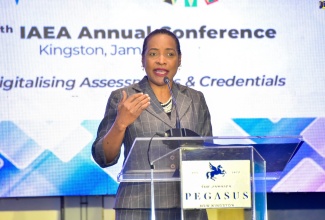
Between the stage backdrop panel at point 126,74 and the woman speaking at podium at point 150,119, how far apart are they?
168cm

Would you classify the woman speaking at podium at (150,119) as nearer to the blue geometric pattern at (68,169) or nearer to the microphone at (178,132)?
the microphone at (178,132)

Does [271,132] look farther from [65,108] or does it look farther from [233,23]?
[65,108]

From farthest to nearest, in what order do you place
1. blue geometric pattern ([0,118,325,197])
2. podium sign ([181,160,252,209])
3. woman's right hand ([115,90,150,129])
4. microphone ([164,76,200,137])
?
blue geometric pattern ([0,118,325,197]) < microphone ([164,76,200,137]) < woman's right hand ([115,90,150,129]) < podium sign ([181,160,252,209])

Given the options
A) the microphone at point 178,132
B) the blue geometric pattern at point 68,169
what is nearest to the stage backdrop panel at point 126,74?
the blue geometric pattern at point 68,169

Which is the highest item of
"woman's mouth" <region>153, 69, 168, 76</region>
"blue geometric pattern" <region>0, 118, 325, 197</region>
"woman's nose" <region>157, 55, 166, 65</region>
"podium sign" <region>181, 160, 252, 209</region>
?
"woman's nose" <region>157, 55, 166, 65</region>

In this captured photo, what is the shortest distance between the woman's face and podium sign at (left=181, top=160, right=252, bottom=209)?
0.77 metres

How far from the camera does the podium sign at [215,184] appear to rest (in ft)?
8.68

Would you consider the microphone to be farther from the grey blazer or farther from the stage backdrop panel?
the stage backdrop panel

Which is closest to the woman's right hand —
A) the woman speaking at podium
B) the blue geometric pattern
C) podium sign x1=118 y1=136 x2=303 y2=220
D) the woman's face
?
the woman speaking at podium

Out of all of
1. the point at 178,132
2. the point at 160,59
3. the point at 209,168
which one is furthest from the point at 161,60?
the point at 209,168

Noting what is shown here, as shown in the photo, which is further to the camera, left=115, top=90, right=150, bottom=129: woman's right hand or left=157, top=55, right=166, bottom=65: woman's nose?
left=157, top=55, right=166, bottom=65: woman's nose

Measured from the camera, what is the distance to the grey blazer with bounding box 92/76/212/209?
2.85m

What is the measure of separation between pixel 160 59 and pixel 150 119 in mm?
347

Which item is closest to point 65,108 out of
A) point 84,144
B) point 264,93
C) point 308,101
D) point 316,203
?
point 84,144
